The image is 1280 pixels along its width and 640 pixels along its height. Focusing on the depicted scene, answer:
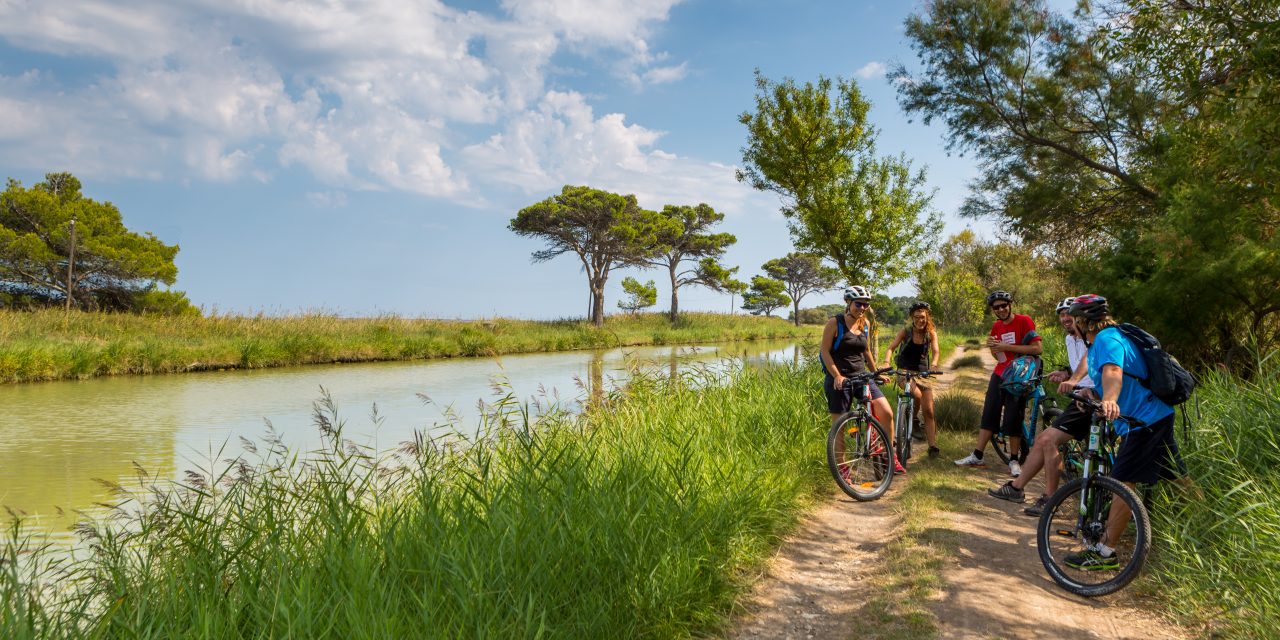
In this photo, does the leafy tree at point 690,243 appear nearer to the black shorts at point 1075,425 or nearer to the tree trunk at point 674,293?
the tree trunk at point 674,293

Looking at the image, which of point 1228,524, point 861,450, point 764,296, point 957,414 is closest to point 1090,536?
point 1228,524

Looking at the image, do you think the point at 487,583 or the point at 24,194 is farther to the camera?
the point at 24,194

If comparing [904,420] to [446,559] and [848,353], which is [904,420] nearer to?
[848,353]

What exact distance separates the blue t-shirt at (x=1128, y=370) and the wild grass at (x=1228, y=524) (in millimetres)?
557

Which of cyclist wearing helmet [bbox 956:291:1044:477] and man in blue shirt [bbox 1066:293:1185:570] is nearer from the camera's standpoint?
man in blue shirt [bbox 1066:293:1185:570]

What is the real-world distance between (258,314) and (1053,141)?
2816 cm

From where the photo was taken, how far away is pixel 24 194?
106 ft

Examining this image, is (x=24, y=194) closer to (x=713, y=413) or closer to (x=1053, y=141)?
(x=713, y=413)

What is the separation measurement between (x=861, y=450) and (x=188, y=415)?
1190 centimetres

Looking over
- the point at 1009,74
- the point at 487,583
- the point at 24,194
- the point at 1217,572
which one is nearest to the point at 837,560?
the point at 1217,572

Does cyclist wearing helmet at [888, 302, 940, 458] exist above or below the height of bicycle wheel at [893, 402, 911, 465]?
above

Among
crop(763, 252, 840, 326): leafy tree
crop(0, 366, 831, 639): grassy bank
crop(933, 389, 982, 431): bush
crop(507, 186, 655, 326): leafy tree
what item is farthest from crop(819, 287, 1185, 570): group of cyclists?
crop(763, 252, 840, 326): leafy tree

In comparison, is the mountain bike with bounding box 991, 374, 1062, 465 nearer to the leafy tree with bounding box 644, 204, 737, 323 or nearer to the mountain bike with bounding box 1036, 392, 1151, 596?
the mountain bike with bounding box 1036, 392, 1151, 596

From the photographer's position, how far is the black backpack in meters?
4.01
